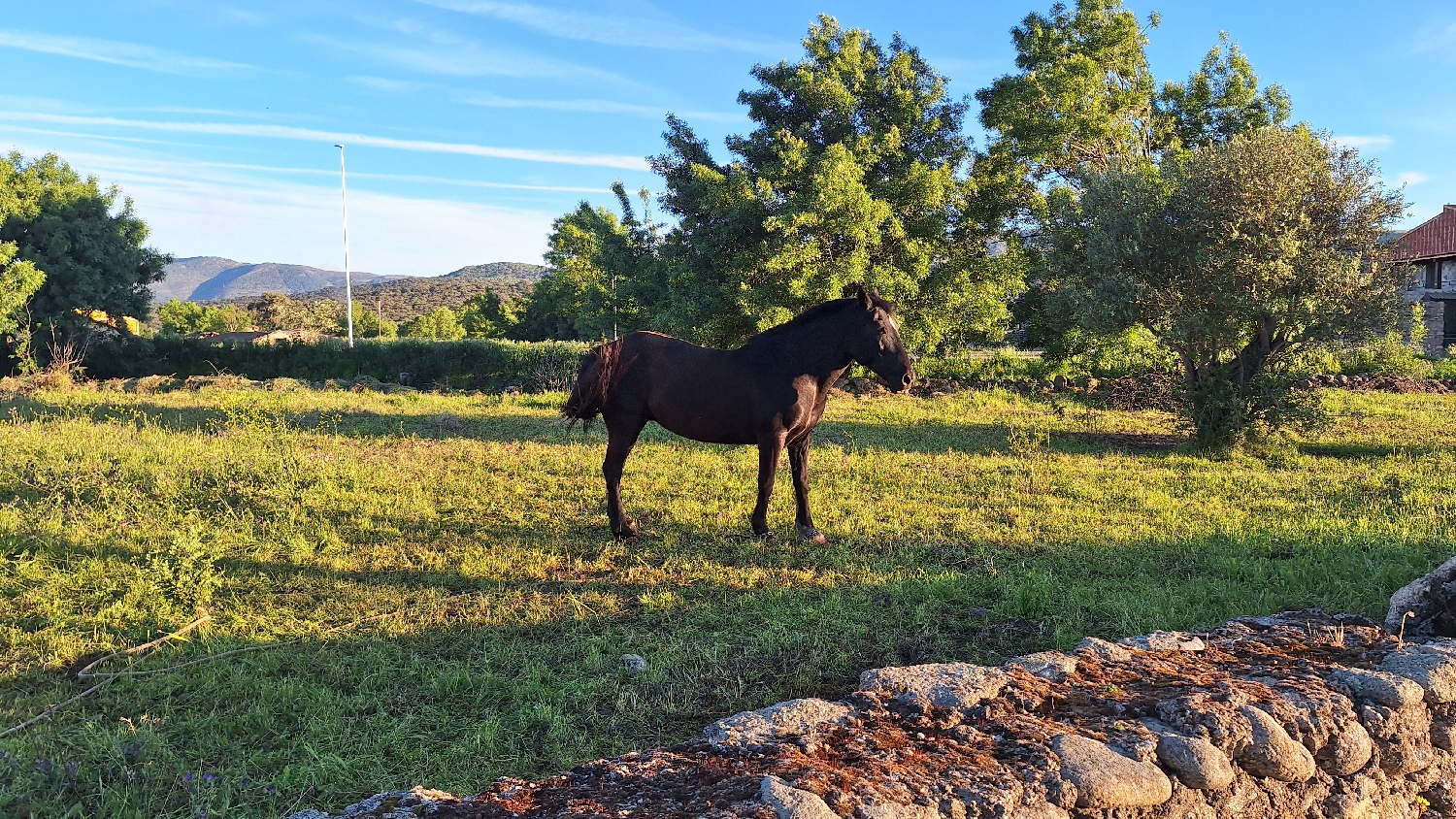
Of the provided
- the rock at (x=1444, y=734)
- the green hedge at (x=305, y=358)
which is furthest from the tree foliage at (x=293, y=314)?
the rock at (x=1444, y=734)

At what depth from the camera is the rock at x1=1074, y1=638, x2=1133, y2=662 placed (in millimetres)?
3836

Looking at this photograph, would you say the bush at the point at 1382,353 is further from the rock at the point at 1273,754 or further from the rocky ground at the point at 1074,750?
the rock at the point at 1273,754

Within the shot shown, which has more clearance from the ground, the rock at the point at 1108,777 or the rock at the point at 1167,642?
the rock at the point at 1167,642

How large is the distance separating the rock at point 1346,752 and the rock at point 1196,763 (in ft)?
1.97

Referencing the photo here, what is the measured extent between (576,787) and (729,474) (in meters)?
6.61

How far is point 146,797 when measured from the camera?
119 inches

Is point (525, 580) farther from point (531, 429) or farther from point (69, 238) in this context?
point (69, 238)

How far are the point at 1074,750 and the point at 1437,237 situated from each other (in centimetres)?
4533

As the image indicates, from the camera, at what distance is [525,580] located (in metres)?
5.72

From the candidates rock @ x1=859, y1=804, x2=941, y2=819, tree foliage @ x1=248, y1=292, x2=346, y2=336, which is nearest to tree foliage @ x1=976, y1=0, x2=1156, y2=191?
rock @ x1=859, y1=804, x2=941, y2=819

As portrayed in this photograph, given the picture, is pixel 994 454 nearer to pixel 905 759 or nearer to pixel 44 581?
pixel 905 759

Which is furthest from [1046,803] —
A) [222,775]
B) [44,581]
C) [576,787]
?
[44,581]

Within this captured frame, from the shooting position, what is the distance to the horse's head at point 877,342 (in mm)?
6637

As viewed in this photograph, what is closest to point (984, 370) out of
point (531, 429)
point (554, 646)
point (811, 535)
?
point (531, 429)
